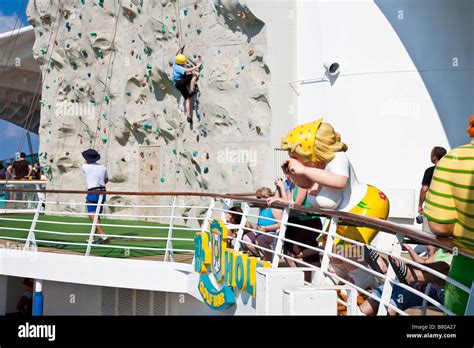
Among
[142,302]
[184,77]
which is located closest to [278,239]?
[142,302]

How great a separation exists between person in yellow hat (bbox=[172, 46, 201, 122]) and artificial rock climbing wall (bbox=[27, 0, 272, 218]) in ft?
0.69

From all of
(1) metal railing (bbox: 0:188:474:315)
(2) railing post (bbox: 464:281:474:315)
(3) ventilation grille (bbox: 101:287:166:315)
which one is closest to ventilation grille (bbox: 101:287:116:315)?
(3) ventilation grille (bbox: 101:287:166:315)

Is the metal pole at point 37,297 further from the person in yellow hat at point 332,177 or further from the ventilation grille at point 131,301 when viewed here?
the person in yellow hat at point 332,177

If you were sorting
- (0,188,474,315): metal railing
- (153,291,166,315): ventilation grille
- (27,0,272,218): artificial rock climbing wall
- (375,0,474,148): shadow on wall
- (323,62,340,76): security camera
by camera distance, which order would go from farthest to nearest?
(27,0,272,218): artificial rock climbing wall → (323,62,340,76): security camera → (375,0,474,148): shadow on wall → (153,291,166,315): ventilation grille → (0,188,474,315): metal railing

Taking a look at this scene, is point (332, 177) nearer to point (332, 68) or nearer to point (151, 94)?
point (332, 68)

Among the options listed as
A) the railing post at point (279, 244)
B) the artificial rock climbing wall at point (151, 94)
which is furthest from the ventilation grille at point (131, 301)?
the railing post at point (279, 244)

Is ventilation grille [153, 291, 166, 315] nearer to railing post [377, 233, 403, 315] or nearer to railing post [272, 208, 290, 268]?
railing post [272, 208, 290, 268]

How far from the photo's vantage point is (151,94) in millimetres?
12773

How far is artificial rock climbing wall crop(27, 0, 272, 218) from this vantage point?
414 inches

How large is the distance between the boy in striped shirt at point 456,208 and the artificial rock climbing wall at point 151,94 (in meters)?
7.84

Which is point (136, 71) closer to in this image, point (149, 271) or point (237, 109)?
point (237, 109)

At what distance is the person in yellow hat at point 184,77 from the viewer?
11242 millimetres

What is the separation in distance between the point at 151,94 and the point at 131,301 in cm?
592

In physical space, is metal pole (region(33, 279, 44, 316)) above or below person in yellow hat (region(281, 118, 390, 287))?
below
